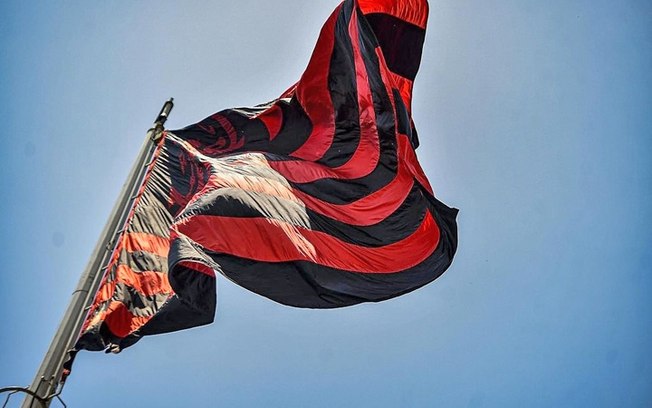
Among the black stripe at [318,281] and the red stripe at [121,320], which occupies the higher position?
the black stripe at [318,281]

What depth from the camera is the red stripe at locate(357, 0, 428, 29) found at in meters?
9.38

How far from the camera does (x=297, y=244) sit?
6.03 m

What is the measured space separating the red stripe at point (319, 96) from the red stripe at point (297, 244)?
5.81ft

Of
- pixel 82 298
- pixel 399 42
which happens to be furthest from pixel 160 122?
pixel 399 42

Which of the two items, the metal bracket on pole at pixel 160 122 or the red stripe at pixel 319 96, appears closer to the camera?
the metal bracket on pole at pixel 160 122

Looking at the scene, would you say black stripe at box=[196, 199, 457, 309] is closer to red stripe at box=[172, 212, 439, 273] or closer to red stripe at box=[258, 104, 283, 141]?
red stripe at box=[172, 212, 439, 273]

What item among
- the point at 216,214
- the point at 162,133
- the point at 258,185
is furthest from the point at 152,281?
the point at 162,133

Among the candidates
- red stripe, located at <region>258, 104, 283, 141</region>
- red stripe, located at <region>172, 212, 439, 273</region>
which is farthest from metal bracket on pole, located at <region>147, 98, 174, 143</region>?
red stripe, located at <region>172, 212, 439, 273</region>

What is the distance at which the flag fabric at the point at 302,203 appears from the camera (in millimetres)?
5324

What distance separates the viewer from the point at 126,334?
5.21 meters

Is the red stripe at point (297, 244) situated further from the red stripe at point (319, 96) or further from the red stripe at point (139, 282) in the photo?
the red stripe at point (319, 96)

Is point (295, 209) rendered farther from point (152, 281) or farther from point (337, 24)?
point (337, 24)

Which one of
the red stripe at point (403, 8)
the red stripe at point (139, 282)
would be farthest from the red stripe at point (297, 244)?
the red stripe at point (403, 8)

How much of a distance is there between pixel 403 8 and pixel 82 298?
7074 millimetres
